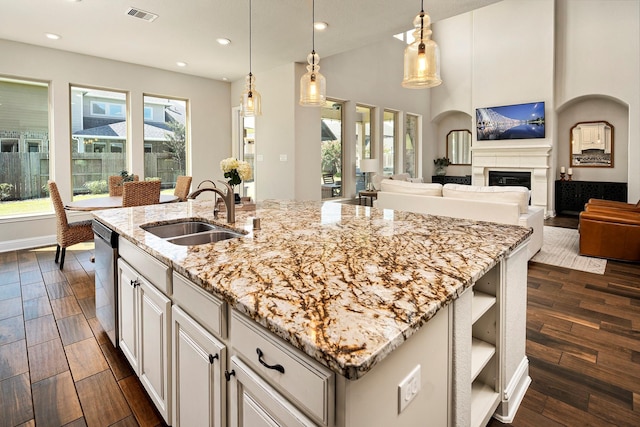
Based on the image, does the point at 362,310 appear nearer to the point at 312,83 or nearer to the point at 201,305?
the point at 201,305

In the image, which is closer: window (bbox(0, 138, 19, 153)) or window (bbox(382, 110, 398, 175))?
window (bbox(0, 138, 19, 153))

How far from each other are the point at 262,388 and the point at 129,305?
4.35 ft

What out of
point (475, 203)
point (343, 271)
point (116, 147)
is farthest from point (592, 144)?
point (116, 147)

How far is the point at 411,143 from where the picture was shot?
382 inches

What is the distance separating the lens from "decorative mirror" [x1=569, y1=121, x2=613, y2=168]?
25.3 ft

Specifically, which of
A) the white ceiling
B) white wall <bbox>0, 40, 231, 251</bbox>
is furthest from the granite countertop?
white wall <bbox>0, 40, 231, 251</bbox>

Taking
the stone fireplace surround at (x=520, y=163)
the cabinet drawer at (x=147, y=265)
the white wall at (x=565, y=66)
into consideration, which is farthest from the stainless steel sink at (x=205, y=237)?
the white wall at (x=565, y=66)

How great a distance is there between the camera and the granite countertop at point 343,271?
820 mm

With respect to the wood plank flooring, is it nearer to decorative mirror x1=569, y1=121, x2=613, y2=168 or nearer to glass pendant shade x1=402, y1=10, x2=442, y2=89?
glass pendant shade x1=402, y1=10, x2=442, y2=89

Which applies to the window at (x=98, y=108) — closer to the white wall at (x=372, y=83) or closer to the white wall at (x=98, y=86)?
the white wall at (x=98, y=86)

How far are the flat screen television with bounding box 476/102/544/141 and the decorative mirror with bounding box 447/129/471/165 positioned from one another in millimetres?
1182

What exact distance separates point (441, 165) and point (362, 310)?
33.1 feet

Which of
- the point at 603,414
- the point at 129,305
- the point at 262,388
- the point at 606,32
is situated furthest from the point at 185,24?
the point at 606,32

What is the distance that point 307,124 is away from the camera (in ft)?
20.4
